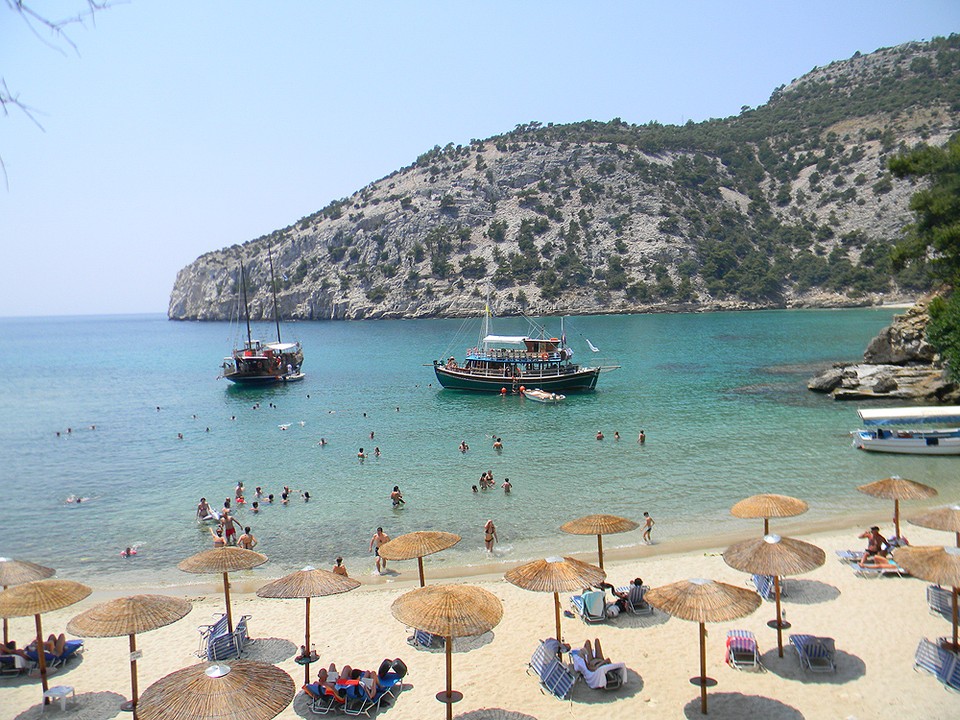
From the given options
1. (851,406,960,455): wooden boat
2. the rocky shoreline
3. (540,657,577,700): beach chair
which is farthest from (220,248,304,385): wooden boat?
(540,657,577,700): beach chair

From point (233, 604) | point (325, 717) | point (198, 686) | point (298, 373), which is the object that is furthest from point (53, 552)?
point (298, 373)

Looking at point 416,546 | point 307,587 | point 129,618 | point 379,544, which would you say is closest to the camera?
point 129,618

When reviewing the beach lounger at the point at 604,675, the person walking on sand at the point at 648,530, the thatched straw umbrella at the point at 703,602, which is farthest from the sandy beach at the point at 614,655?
the person walking on sand at the point at 648,530

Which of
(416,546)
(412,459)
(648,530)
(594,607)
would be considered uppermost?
(416,546)

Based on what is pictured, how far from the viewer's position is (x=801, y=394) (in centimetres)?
4541

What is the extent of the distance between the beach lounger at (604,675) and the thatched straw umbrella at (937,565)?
508 centimetres

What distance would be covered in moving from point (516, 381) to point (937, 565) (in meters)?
43.0

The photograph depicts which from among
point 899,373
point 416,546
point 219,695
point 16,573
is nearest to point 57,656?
point 16,573

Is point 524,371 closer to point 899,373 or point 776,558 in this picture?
point 899,373

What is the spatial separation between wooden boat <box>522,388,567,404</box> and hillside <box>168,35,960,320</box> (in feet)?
278

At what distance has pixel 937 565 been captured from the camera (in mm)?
11289

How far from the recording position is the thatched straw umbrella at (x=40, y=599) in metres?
11.8

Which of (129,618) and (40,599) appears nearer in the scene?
(129,618)

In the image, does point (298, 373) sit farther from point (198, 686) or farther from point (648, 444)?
point (198, 686)
